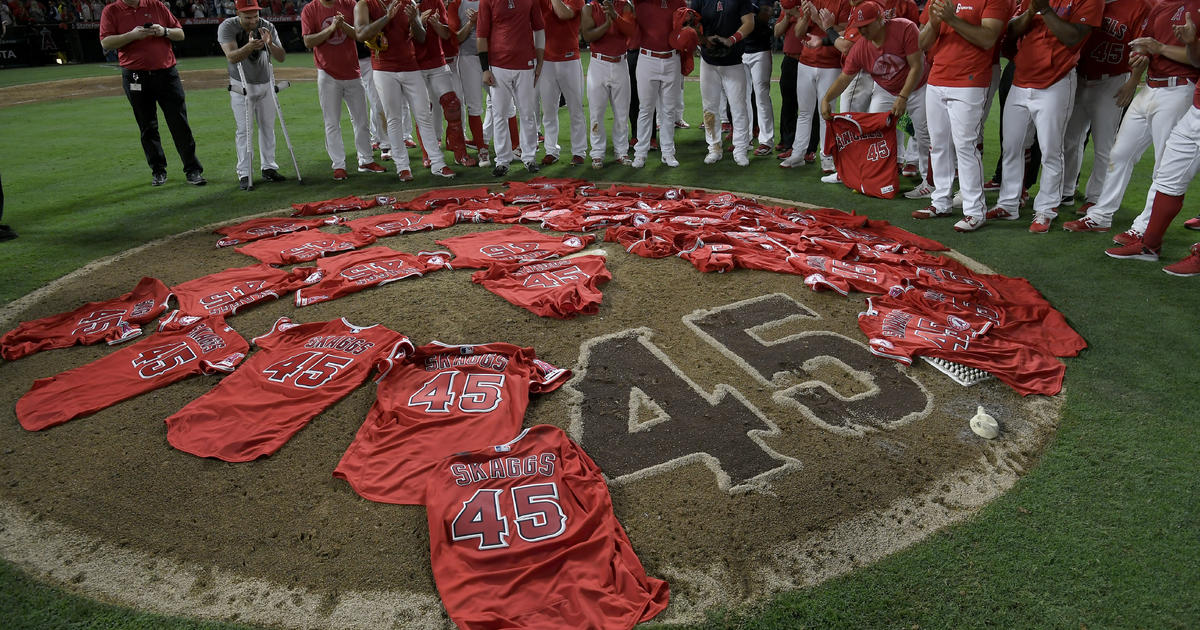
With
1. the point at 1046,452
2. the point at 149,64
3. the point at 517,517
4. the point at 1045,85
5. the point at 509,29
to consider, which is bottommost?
the point at 1046,452

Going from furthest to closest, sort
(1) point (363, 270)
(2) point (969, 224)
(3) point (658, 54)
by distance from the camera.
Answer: (3) point (658, 54) < (2) point (969, 224) < (1) point (363, 270)

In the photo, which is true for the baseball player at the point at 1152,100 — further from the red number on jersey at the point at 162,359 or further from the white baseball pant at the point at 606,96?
the red number on jersey at the point at 162,359

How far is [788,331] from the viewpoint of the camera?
500 centimetres

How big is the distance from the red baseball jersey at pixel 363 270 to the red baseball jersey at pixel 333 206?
5.88 ft

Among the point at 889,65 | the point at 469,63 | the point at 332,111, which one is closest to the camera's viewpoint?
the point at 889,65

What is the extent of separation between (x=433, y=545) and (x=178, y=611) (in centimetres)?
104

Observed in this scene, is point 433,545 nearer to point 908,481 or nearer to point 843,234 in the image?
point 908,481

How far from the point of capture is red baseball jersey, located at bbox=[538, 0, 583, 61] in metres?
9.30

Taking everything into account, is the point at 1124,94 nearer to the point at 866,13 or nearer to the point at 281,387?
the point at 866,13

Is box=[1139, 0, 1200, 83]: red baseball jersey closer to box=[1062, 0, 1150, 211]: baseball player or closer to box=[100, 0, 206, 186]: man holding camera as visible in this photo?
box=[1062, 0, 1150, 211]: baseball player

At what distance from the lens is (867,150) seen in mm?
8195

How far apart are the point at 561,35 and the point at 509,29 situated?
82 centimetres

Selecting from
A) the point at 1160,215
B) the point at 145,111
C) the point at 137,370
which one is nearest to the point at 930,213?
the point at 1160,215

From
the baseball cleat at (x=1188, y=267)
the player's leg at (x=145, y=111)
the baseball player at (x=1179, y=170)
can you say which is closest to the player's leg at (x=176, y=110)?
the player's leg at (x=145, y=111)
